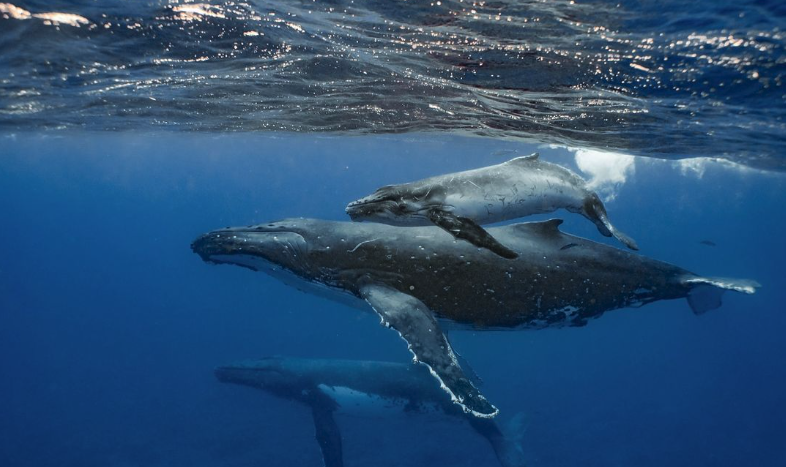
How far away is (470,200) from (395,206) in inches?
36.4

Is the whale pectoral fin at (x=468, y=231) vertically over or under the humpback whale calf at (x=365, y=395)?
over

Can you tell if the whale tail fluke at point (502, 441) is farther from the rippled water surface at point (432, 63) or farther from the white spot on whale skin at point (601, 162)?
the white spot on whale skin at point (601, 162)

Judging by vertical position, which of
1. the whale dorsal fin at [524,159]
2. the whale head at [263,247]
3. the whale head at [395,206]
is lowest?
the whale head at [263,247]

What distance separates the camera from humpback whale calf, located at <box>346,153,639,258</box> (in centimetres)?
551

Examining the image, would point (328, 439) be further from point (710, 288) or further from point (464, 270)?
point (710, 288)

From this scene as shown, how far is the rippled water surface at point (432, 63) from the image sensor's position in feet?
28.7

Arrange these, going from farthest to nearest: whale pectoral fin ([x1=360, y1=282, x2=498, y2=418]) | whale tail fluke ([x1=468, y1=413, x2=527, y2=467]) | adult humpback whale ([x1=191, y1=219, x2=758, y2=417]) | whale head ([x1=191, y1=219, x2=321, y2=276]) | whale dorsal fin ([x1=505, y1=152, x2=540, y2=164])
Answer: whale tail fluke ([x1=468, y1=413, x2=527, y2=467]) < whale head ([x1=191, y1=219, x2=321, y2=276]) < adult humpback whale ([x1=191, y1=219, x2=758, y2=417]) < whale dorsal fin ([x1=505, y1=152, x2=540, y2=164]) < whale pectoral fin ([x1=360, y1=282, x2=498, y2=418])

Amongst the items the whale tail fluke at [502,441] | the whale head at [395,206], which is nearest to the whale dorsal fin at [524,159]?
the whale head at [395,206]

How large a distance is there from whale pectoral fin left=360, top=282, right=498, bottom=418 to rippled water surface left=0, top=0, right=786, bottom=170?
520 centimetres

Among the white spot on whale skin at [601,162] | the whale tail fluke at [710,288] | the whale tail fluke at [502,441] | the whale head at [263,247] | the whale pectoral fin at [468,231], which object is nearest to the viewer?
the whale pectoral fin at [468,231]

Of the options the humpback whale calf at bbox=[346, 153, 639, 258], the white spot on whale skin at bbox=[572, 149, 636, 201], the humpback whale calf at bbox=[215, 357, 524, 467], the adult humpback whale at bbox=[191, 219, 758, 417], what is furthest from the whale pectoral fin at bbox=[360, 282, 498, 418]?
the white spot on whale skin at bbox=[572, 149, 636, 201]

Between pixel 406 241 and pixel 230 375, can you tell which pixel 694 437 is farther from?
pixel 406 241

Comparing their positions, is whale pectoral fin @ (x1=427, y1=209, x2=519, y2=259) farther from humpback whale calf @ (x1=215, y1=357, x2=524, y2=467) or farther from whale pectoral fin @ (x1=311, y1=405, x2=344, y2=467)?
whale pectoral fin @ (x1=311, y1=405, x2=344, y2=467)

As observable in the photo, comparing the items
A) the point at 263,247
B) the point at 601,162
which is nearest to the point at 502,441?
the point at 263,247
